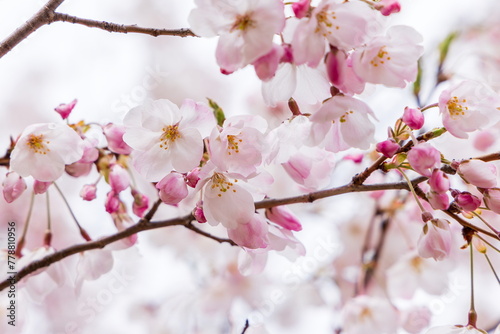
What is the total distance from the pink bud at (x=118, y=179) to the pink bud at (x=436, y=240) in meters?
0.51

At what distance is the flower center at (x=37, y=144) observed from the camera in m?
0.85

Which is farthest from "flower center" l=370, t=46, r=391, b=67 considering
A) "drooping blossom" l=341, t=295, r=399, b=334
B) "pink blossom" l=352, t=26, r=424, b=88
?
"drooping blossom" l=341, t=295, r=399, b=334

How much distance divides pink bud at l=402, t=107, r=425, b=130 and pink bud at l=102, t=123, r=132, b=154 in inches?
18.0

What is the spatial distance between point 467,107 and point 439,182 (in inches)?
6.5

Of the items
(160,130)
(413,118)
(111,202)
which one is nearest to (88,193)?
(111,202)

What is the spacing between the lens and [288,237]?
89 cm

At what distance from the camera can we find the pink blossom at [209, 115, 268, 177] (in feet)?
2.33

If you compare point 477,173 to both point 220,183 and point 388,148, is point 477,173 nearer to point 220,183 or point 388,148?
point 388,148

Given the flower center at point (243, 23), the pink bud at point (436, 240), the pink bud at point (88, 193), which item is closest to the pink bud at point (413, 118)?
the pink bud at point (436, 240)

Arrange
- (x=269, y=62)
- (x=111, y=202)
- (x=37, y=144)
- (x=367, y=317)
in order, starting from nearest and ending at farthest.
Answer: (x=269, y=62), (x=37, y=144), (x=111, y=202), (x=367, y=317)

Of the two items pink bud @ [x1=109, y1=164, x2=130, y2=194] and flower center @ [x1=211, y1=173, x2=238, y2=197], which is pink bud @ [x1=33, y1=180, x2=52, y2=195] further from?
flower center @ [x1=211, y1=173, x2=238, y2=197]

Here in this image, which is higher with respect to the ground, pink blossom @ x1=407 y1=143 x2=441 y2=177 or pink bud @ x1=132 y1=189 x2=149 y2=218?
pink blossom @ x1=407 y1=143 x2=441 y2=177

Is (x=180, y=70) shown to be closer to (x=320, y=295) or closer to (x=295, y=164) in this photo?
(x=320, y=295)

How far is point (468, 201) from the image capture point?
2.33 feet
